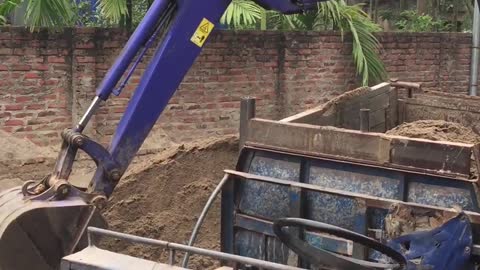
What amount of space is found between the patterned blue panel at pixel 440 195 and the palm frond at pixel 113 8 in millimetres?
4887

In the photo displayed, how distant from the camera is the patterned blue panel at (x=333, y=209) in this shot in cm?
374

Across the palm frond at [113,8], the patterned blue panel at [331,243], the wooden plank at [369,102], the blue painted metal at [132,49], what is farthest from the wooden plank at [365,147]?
the palm frond at [113,8]

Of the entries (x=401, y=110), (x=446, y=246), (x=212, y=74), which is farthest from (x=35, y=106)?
(x=446, y=246)

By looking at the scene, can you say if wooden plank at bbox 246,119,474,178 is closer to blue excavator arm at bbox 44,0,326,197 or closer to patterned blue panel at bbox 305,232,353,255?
patterned blue panel at bbox 305,232,353,255

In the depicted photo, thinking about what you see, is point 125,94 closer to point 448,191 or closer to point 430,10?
point 448,191

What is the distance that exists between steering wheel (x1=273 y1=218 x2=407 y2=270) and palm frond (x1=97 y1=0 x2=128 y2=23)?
505 cm

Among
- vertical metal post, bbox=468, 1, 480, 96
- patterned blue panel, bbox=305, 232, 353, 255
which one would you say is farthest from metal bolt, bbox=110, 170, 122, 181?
vertical metal post, bbox=468, 1, 480, 96

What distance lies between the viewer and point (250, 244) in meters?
4.17

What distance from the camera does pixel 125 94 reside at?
8.05m

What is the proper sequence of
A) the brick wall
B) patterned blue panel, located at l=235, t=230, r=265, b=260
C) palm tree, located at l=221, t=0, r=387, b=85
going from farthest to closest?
palm tree, located at l=221, t=0, r=387, b=85, the brick wall, patterned blue panel, located at l=235, t=230, r=265, b=260

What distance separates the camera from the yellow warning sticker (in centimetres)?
476

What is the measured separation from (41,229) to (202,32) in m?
1.56

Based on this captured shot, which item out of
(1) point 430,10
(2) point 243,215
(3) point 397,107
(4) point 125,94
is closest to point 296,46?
(4) point 125,94

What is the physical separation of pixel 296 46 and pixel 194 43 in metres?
4.63
